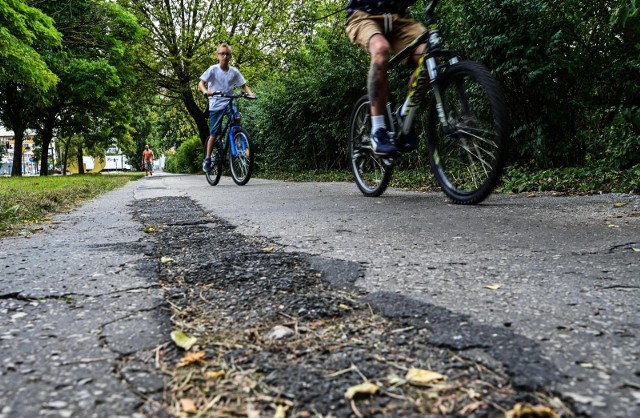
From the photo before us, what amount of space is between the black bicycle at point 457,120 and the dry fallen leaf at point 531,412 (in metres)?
2.63

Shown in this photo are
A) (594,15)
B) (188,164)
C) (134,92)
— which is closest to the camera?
(594,15)

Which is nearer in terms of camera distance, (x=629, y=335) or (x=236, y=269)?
(x=629, y=335)

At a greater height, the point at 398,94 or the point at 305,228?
the point at 398,94

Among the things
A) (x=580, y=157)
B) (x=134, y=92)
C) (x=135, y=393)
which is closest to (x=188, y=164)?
(x=134, y=92)

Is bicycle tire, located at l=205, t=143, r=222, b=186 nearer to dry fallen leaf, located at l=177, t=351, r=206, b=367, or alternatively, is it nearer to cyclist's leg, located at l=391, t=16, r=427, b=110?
cyclist's leg, located at l=391, t=16, r=427, b=110

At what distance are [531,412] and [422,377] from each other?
188 mm

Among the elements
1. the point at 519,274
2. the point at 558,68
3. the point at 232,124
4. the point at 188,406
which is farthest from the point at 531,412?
the point at 232,124

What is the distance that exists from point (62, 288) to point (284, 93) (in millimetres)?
10972

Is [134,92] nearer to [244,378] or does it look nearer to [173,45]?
[173,45]

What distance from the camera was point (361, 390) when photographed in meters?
0.86

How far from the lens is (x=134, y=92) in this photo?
77.7 feet

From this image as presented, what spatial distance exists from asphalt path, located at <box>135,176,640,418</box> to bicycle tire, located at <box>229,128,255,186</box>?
13.5 ft

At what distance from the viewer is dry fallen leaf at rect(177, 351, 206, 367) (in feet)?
3.25

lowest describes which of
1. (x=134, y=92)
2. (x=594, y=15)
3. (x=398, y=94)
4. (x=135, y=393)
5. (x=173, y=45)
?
(x=135, y=393)
